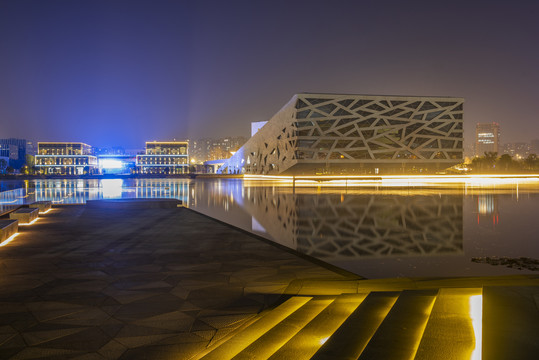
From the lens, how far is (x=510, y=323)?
279 cm

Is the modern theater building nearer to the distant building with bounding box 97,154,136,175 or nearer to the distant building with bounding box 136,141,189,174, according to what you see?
the distant building with bounding box 136,141,189,174

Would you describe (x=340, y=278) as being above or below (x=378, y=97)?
below

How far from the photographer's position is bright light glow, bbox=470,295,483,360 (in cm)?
267

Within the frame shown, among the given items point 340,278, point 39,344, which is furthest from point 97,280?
point 340,278

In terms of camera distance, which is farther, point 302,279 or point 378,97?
point 378,97

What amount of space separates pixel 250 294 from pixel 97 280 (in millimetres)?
2203

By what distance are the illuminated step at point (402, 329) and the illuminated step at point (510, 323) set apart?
0.46 metres

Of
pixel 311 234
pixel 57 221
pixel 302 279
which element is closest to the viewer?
pixel 302 279

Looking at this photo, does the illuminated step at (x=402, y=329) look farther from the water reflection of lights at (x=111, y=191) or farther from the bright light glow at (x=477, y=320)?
the water reflection of lights at (x=111, y=191)

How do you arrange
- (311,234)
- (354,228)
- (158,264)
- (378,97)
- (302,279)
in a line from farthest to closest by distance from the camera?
1. (378,97)
2. (354,228)
3. (311,234)
4. (158,264)
5. (302,279)

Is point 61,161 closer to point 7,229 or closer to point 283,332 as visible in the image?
point 7,229

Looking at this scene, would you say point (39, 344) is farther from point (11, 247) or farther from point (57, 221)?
point (57, 221)

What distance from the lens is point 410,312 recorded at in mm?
3523

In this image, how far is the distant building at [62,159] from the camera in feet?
465
